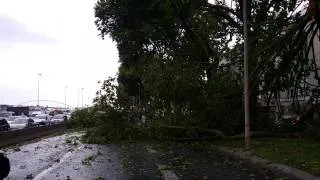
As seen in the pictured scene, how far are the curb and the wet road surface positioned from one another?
0.26 metres

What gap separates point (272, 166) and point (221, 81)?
489 inches

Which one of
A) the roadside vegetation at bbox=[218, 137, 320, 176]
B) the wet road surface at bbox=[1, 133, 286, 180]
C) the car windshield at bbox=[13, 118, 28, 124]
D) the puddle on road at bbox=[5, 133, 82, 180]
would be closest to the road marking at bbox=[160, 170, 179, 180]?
the wet road surface at bbox=[1, 133, 286, 180]

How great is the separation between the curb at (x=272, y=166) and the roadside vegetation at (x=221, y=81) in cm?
132

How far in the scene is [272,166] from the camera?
15.8 metres

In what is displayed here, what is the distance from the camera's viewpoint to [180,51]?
34.0 metres

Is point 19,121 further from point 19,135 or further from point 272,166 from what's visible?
point 272,166

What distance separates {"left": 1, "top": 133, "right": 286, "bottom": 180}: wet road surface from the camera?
48.9 ft

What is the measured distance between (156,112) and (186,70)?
359 cm

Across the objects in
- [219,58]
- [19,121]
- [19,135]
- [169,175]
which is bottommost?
[169,175]

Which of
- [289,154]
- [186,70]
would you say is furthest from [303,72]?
[289,154]

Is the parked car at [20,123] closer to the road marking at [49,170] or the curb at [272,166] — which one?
the road marking at [49,170]

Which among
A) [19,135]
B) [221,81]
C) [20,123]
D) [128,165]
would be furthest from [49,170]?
[20,123]

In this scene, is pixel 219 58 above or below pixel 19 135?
above

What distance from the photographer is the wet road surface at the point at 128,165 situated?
14891 mm
